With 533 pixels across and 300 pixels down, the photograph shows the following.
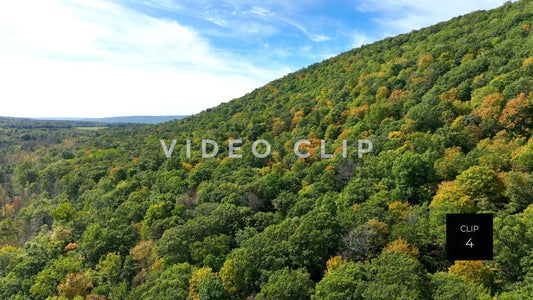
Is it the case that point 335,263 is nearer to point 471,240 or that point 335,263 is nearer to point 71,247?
point 471,240

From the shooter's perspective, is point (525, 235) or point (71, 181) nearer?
point (525, 235)

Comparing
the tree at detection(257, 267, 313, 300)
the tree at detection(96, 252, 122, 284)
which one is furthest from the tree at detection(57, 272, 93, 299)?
the tree at detection(257, 267, 313, 300)

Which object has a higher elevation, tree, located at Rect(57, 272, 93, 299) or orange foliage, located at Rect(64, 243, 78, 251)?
orange foliage, located at Rect(64, 243, 78, 251)

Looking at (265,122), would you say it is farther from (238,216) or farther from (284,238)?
(284,238)

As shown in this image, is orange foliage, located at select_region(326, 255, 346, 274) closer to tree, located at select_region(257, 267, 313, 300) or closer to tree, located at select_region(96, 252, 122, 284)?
tree, located at select_region(257, 267, 313, 300)

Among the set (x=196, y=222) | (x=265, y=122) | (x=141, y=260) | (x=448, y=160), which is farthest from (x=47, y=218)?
(x=448, y=160)

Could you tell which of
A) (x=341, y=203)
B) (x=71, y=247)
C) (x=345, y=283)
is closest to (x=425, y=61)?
(x=341, y=203)

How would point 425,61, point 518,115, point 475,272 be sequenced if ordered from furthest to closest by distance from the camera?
1. point 425,61
2. point 518,115
3. point 475,272
